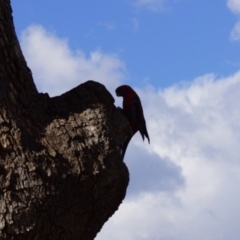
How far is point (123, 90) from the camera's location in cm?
648

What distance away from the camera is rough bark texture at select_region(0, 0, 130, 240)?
292 centimetres

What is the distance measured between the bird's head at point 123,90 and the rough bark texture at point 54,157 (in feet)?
9.35

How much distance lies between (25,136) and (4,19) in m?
0.65

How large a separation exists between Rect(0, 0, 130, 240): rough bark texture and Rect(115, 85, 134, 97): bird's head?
9.35 feet

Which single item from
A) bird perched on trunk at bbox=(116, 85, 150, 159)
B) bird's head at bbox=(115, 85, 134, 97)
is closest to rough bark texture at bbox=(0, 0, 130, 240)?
bird perched on trunk at bbox=(116, 85, 150, 159)

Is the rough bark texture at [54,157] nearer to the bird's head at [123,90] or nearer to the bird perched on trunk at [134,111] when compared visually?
the bird perched on trunk at [134,111]

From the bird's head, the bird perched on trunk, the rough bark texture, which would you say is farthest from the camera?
the bird's head

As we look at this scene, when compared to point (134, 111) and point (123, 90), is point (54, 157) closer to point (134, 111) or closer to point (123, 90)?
point (134, 111)

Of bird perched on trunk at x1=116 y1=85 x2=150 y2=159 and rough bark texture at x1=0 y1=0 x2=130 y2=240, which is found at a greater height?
bird perched on trunk at x1=116 y1=85 x2=150 y2=159

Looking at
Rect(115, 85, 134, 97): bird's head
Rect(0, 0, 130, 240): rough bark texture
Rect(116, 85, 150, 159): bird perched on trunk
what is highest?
Rect(115, 85, 134, 97): bird's head

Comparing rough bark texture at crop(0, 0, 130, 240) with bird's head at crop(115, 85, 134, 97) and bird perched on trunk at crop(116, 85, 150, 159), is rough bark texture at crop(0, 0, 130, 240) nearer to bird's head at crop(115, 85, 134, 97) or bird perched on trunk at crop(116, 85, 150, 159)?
bird perched on trunk at crop(116, 85, 150, 159)

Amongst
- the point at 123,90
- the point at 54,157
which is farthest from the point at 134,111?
the point at 54,157

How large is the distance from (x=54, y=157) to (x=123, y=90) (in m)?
3.44

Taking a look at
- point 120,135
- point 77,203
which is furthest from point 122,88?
point 77,203
